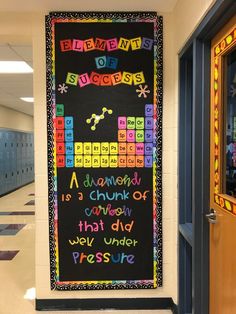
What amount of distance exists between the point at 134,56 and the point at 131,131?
2.13 feet

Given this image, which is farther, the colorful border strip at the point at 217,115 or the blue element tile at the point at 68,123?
the blue element tile at the point at 68,123

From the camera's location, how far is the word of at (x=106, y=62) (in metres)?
2.90

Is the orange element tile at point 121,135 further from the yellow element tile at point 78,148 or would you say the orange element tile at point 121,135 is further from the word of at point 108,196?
the word of at point 108,196

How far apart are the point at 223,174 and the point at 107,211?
4.30 ft

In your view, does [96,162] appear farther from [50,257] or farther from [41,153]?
[50,257]

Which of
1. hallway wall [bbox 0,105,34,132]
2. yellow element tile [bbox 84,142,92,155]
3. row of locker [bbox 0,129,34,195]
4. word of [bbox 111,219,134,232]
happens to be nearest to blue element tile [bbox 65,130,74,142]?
yellow element tile [bbox 84,142,92,155]

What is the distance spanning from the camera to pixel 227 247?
1838 millimetres

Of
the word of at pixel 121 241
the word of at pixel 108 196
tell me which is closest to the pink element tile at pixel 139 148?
the word of at pixel 108 196

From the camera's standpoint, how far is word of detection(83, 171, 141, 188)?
2.96m

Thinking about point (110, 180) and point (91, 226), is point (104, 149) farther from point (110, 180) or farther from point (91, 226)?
point (91, 226)

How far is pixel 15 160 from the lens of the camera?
10344mm

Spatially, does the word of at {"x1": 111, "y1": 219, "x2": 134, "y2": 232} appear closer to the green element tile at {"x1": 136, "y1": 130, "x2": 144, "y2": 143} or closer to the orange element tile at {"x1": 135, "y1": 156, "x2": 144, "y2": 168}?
the orange element tile at {"x1": 135, "y1": 156, "x2": 144, "y2": 168}

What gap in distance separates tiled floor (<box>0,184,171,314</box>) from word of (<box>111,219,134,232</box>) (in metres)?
0.73

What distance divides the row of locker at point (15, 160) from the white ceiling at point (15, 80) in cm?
138
